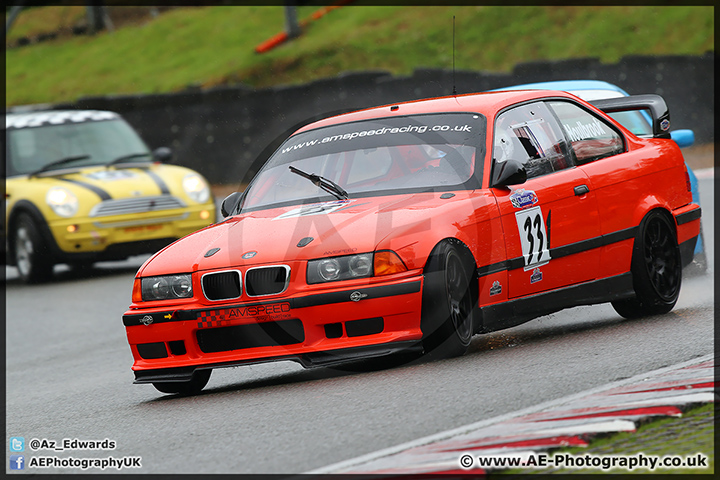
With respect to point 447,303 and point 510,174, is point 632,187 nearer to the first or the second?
point 510,174

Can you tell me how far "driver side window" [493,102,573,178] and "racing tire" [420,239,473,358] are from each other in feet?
3.02

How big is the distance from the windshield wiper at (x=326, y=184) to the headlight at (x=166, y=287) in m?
1.10

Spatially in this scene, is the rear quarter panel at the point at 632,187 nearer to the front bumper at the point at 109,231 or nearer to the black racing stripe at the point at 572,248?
the black racing stripe at the point at 572,248

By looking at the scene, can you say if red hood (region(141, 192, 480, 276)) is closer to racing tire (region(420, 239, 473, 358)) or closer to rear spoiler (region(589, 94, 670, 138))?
racing tire (region(420, 239, 473, 358))

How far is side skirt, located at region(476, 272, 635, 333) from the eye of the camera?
630cm

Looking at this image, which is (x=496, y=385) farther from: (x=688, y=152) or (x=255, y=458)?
(x=688, y=152)

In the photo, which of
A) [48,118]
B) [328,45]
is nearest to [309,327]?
[48,118]

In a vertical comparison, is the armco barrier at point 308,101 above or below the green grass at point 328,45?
below

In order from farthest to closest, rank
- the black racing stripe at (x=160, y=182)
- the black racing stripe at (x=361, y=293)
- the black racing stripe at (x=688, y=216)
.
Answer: the black racing stripe at (x=160, y=182)
the black racing stripe at (x=688, y=216)
the black racing stripe at (x=361, y=293)

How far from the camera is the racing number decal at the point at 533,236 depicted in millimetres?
6523

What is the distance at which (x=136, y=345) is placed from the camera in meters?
6.23

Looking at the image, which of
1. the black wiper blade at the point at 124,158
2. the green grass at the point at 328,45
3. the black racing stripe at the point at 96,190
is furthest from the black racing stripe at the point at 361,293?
the green grass at the point at 328,45

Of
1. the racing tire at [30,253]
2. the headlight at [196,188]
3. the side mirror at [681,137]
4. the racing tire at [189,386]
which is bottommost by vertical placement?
the racing tire at [30,253]

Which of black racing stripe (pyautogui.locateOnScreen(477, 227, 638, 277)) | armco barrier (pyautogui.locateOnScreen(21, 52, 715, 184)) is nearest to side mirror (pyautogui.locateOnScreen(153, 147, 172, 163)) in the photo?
armco barrier (pyautogui.locateOnScreen(21, 52, 715, 184))
